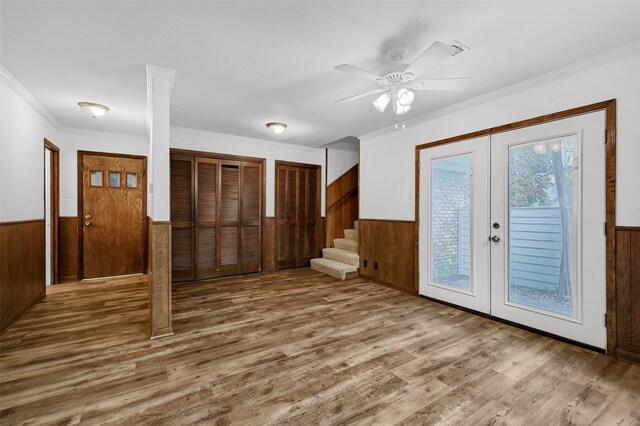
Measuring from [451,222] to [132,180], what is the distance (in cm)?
528

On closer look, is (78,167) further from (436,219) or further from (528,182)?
(528,182)

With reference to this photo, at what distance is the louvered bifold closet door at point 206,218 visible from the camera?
194 inches

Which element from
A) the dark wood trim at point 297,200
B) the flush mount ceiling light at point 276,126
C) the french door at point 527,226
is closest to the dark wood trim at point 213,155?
the dark wood trim at point 297,200

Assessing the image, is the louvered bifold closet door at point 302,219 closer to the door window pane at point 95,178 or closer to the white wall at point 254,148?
the white wall at point 254,148

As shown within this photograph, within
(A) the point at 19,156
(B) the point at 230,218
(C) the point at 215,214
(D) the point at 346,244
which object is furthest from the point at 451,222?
(A) the point at 19,156

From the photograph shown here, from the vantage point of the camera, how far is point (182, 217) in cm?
480

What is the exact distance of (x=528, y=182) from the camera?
288 centimetres

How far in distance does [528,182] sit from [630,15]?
4.56 ft

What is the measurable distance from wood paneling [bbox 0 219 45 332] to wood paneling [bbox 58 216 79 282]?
0.80 meters

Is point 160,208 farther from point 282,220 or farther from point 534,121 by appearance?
point 534,121

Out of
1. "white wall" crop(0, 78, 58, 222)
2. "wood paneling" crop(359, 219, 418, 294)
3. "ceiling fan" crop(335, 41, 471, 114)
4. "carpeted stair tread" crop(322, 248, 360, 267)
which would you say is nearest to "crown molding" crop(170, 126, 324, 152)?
"white wall" crop(0, 78, 58, 222)

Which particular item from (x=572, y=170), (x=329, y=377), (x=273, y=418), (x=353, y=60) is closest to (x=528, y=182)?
(x=572, y=170)

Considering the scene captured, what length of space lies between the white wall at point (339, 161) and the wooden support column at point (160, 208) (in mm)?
3895

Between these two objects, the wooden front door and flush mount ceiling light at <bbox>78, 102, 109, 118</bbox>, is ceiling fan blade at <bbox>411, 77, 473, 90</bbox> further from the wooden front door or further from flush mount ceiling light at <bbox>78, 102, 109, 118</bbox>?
the wooden front door
